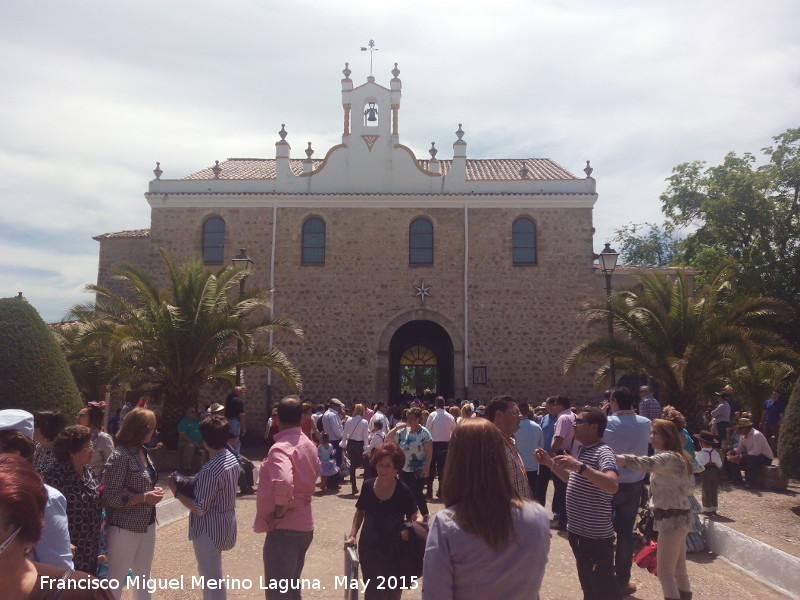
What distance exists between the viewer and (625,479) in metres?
5.71

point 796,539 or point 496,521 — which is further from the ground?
point 496,521

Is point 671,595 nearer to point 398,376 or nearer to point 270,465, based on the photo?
point 270,465

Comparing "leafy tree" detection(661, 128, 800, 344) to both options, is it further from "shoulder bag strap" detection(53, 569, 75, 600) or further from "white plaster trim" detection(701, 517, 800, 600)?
"shoulder bag strap" detection(53, 569, 75, 600)

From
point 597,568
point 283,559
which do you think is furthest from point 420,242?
point 283,559

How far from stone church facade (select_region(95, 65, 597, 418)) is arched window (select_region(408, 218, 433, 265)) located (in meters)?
0.05

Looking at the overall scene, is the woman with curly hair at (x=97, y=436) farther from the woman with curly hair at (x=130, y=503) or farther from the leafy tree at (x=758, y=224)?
the leafy tree at (x=758, y=224)

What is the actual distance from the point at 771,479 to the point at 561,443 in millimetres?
6120

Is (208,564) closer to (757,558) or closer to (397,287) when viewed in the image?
(757,558)

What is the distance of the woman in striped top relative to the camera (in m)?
4.52

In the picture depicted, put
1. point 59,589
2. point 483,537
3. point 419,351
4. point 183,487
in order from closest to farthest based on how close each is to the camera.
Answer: point 59,589
point 483,537
point 183,487
point 419,351

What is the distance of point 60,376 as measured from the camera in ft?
28.8

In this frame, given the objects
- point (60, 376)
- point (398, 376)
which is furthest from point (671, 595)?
point (398, 376)

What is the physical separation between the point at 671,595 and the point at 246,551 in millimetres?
4559

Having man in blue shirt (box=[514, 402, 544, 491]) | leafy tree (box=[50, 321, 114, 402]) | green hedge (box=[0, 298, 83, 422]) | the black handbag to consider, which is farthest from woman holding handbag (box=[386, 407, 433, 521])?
leafy tree (box=[50, 321, 114, 402])
